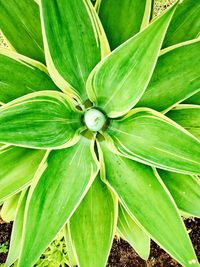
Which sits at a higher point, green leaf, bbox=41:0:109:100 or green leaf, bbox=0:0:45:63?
green leaf, bbox=0:0:45:63

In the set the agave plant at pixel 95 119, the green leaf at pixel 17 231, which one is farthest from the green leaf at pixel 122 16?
the green leaf at pixel 17 231

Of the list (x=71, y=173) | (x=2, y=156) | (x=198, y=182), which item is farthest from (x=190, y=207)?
(x=2, y=156)

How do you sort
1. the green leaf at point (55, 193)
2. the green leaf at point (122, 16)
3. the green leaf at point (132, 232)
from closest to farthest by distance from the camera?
1. the green leaf at point (55, 193)
2. the green leaf at point (122, 16)
3. the green leaf at point (132, 232)

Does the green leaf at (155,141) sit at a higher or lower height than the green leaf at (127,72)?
lower

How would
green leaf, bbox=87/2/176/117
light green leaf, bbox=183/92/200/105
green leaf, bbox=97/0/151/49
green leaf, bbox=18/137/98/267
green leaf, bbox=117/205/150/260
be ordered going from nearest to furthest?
green leaf, bbox=87/2/176/117 < green leaf, bbox=18/137/98/267 < green leaf, bbox=97/0/151/49 < light green leaf, bbox=183/92/200/105 < green leaf, bbox=117/205/150/260

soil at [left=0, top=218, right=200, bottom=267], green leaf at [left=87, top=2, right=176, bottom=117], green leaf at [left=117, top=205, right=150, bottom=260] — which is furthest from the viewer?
soil at [left=0, top=218, right=200, bottom=267]

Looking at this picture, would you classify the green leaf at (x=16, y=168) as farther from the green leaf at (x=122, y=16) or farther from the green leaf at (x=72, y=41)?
the green leaf at (x=122, y=16)

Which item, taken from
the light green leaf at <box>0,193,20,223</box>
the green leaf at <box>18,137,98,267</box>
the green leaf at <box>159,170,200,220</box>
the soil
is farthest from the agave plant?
the soil

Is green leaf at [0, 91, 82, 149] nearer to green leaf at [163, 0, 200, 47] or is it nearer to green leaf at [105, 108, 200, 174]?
green leaf at [105, 108, 200, 174]
